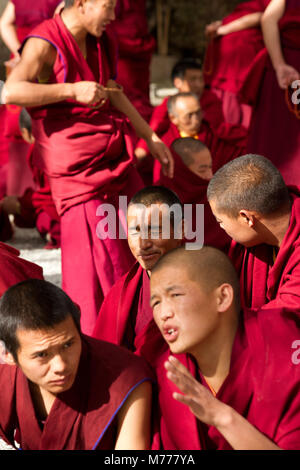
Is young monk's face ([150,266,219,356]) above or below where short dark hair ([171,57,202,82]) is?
below

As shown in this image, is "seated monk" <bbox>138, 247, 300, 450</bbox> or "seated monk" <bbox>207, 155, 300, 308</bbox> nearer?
"seated monk" <bbox>138, 247, 300, 450</bbox>

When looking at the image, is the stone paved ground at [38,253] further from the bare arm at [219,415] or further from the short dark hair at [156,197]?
the bare arm at [219,415]

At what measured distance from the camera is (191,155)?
13.4 feet

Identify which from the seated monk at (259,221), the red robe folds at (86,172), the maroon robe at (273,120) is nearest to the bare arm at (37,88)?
the red robe folds at (86,172)

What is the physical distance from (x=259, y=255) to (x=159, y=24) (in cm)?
688

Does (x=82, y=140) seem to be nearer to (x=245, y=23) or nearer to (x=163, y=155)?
(x=163, y=155)

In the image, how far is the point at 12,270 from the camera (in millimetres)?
2609

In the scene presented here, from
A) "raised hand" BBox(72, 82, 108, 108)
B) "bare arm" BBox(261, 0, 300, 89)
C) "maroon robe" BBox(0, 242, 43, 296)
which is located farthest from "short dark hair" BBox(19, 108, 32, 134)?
"maroon robe" BBox(0, 242, 43, 296)

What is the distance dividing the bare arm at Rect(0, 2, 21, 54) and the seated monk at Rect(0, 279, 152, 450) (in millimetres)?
3420

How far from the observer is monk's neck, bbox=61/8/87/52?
3088 millimetres

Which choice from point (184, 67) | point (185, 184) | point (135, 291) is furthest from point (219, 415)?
point (184, 67)

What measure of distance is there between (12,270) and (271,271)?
32.1 inches

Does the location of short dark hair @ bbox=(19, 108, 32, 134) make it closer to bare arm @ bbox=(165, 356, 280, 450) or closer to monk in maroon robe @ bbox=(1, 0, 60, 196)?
monk in maroon robe @ bbox=(1, 0, 60, 196)
